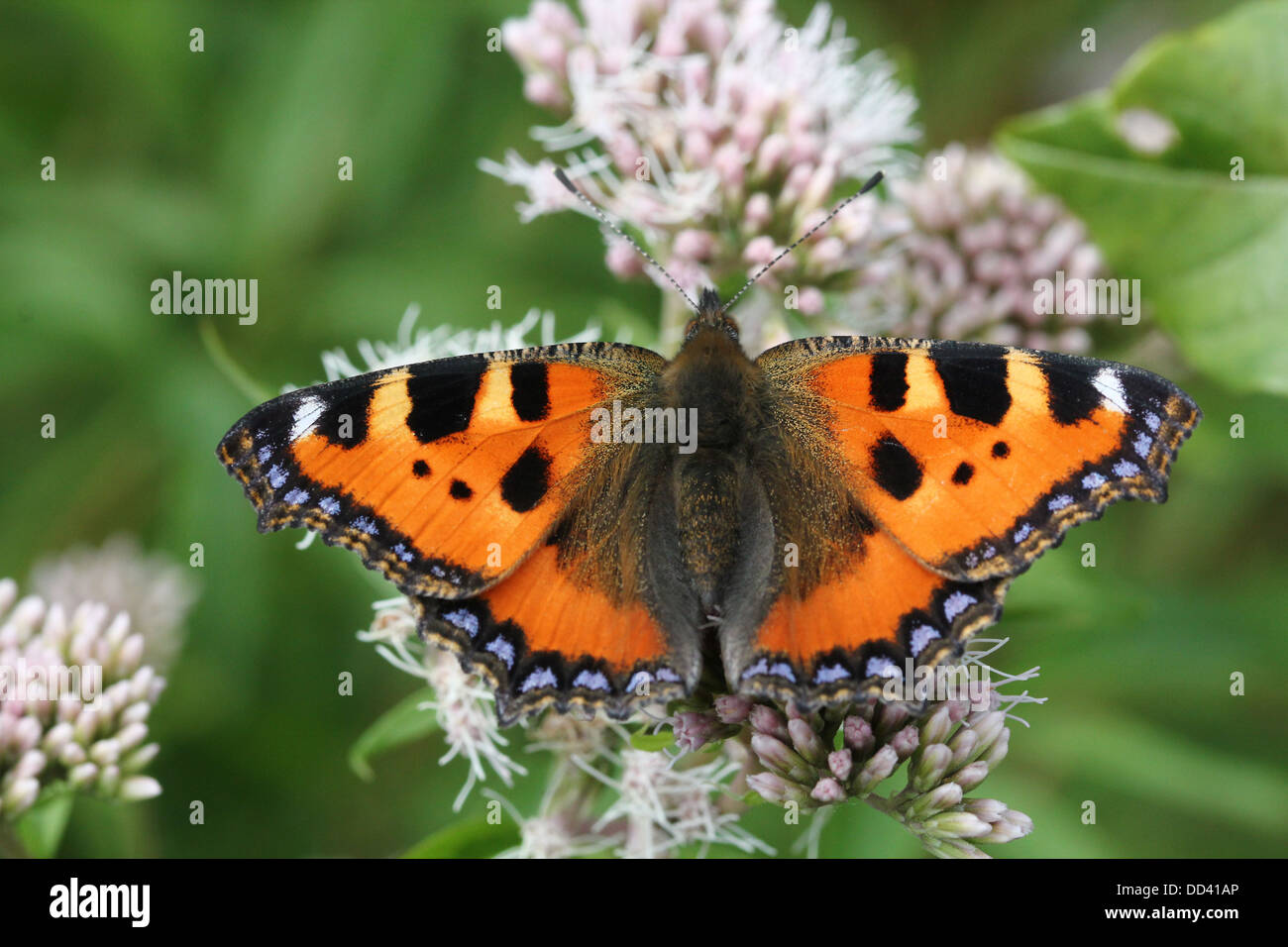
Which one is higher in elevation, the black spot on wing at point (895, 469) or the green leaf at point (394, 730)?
the black spot on wing at point (895, 469)

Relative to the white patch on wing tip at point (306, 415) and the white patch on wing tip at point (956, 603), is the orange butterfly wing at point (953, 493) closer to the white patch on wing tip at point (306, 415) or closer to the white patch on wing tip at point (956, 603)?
the white patch on wing tip at point (956, 603)

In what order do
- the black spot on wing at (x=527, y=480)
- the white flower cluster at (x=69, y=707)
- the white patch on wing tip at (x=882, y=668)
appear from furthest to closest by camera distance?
the white flower cluster at (x=69, y=707) < the black spot on wing at (x=527, y=480) < the white patch on wing tip at (x=882, y=668)

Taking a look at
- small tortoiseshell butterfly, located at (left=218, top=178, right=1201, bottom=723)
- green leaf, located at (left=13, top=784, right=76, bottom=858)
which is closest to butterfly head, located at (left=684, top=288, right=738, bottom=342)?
small tortoiseshell butterfly, located at (left=218, top=178, right=1201, bottom=723)

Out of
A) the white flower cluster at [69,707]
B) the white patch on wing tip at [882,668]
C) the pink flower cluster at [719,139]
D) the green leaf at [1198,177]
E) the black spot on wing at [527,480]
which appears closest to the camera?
the white patch on wing tip at [882,668]

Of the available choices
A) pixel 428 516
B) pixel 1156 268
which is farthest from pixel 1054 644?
pixel 428 516

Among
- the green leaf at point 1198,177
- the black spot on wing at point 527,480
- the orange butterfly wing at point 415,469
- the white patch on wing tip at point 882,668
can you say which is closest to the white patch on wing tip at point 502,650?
the orange butterfly wing at point 415,469

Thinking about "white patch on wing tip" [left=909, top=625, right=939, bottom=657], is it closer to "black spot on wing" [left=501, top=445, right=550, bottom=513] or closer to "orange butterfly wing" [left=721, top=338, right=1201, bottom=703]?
"orange butterfly wing" [left=721, top=338, right=1201, bottom=703]
